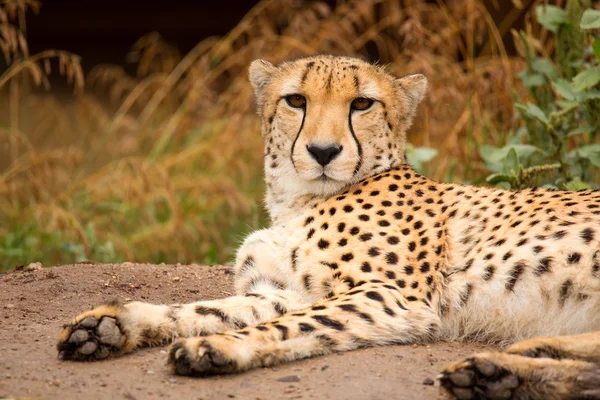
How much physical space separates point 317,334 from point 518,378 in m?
0.56

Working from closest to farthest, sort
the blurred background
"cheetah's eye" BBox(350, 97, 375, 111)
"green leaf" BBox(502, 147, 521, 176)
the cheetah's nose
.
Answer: the cheetah's nose → "cheetah's eye" BBox(350, 97, 375, 111) → "green leaf" BBox(502, 147, 521, 176) → the blurred background

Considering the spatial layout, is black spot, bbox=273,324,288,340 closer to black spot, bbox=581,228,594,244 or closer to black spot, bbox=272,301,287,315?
black spot, bbox=272,301,287,315

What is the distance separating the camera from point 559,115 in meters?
3.45

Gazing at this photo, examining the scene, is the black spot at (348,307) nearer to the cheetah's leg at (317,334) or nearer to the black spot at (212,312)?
the cheetah's leg at (317,334)

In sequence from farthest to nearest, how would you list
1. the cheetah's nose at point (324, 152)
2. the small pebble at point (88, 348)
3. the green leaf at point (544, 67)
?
the green leaf at point (544, 67) → the cheetah's nose at point (324, 152) → the small pebble at point (88, 348)

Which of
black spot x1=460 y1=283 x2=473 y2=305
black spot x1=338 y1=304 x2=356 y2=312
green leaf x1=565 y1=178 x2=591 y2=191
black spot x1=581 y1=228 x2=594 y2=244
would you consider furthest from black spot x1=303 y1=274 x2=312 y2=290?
green leaf x1=565 y1=178 x2=591 y2=191

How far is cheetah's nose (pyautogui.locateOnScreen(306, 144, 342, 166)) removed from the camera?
275cm

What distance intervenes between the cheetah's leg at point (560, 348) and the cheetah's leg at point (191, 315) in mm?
742

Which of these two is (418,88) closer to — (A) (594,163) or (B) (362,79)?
(B) (362,79)

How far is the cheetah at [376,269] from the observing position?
2.18 meters

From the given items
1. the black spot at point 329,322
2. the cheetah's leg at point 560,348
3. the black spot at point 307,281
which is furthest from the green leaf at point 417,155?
the cheetah's leg at point 560,348

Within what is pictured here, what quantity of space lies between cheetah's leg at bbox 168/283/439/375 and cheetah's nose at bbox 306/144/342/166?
45cm

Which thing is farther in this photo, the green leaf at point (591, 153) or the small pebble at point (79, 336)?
the green leaf at point (591, 153)

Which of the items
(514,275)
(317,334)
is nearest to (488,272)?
(514,275)
